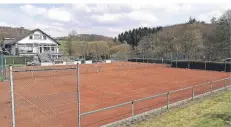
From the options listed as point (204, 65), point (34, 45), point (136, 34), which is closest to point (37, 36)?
point (34, 45)

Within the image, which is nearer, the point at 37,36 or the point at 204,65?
the point at 204,65

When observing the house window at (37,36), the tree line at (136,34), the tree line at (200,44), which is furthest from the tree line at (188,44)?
the tree line at (136,34)

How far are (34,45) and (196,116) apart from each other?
49.4 meters

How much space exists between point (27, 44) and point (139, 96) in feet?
143

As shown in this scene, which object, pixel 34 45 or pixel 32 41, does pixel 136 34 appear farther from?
pixel 32 41

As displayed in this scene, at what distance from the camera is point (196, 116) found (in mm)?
8648

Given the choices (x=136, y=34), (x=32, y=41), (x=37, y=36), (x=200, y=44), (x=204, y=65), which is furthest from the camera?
(x=136, y=34)

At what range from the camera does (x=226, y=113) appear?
8844 mm

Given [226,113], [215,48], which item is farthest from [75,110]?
[215,48]

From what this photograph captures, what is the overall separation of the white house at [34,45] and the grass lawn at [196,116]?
143 ft

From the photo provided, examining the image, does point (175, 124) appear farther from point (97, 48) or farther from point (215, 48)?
point (97, 48)

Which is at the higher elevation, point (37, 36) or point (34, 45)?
point (37, 36)

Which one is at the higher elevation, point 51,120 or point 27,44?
point 27,44

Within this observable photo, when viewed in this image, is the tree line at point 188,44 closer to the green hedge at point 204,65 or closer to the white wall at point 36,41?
the green hedge at point 204,65
